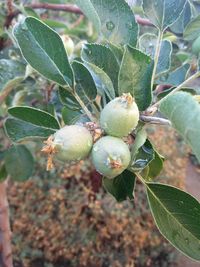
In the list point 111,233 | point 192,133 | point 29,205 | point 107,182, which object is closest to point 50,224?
point 29,205

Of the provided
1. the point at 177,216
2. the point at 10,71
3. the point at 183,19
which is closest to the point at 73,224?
the point at 10,71

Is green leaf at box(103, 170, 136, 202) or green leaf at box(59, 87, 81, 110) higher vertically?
green leaf at box(59, 87, 81, 110)

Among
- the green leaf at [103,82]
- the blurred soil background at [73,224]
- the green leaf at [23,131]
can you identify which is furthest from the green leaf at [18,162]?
the blurred soil background at [73,224]

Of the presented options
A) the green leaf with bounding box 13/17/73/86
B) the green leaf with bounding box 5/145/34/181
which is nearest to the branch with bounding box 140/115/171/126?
the green leaf with bounding box 13/17/73/86

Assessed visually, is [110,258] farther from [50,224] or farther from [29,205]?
[29,205]

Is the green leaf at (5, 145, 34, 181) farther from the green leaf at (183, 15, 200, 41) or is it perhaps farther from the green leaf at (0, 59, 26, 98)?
the green leaf at (183, 15, 200, 41)
